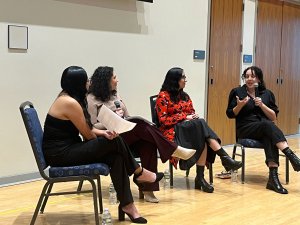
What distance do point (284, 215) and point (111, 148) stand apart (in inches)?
59.6

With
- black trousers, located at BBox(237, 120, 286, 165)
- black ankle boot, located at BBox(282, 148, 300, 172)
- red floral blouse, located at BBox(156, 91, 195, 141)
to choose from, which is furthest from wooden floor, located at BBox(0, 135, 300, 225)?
red floral blouse, located at BBox(156, 91, 195, 141)

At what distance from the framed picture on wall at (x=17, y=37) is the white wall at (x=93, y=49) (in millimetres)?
53

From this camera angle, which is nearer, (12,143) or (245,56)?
(12,143)

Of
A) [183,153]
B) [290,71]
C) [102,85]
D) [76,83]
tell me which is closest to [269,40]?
[290,71]

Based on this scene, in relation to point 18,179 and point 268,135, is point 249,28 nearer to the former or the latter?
point 268,135

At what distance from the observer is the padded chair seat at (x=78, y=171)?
3.02 m

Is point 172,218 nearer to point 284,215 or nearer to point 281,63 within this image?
point 284,215

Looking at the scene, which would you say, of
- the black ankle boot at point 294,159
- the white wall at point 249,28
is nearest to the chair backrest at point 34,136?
the black ankle boot at point 294,159

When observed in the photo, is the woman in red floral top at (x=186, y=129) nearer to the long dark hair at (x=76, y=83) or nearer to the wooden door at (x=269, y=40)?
the long dark hair at (x=76, y=83)

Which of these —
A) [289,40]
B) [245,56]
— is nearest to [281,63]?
[289,40]

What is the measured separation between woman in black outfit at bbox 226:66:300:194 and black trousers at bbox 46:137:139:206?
1.74 meters

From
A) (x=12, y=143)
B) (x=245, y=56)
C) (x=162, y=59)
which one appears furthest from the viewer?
(x=245, y=56)

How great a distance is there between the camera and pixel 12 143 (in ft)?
14.5

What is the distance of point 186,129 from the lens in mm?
4078
